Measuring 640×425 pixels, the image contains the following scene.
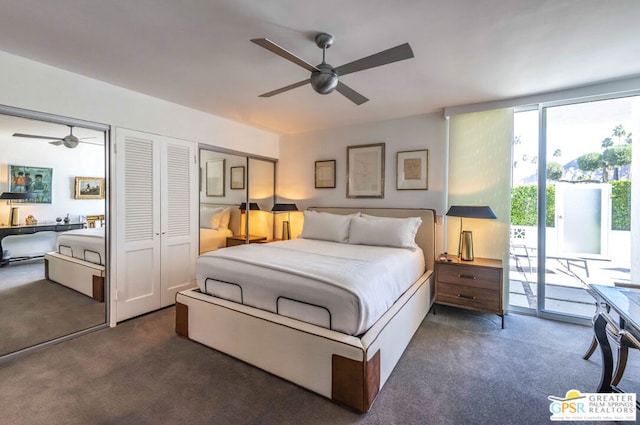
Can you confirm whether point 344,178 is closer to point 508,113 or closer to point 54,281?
point 508,113

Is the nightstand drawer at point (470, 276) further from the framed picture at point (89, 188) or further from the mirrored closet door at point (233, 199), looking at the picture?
the framed picture at point (89, 188)

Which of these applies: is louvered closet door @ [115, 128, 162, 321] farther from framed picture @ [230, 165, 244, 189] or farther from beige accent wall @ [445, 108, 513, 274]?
beige accent wall @ [445, 108, 513, 274]

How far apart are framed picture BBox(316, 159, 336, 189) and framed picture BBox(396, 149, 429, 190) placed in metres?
1.04

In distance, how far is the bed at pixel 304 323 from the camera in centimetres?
178

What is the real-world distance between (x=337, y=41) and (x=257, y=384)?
102 inches

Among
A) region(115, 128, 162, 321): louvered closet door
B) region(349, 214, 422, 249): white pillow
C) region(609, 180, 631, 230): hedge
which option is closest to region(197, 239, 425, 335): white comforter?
region(349, 214, 422, 249): white pillow

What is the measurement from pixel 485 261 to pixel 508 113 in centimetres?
179

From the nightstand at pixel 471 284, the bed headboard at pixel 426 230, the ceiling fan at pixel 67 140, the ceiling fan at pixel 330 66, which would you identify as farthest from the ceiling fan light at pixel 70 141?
the nightstand at pixel 471 284

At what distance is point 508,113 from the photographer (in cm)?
333

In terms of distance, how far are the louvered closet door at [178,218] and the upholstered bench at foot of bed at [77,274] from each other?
24.2 inches

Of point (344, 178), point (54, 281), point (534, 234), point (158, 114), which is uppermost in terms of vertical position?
point (158, 114)

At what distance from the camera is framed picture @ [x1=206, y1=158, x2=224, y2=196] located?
3887 mm

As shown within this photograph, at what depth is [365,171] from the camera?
14.0 feet

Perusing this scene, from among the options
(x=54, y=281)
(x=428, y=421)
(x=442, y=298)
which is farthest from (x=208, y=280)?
(x=442, y=298)
